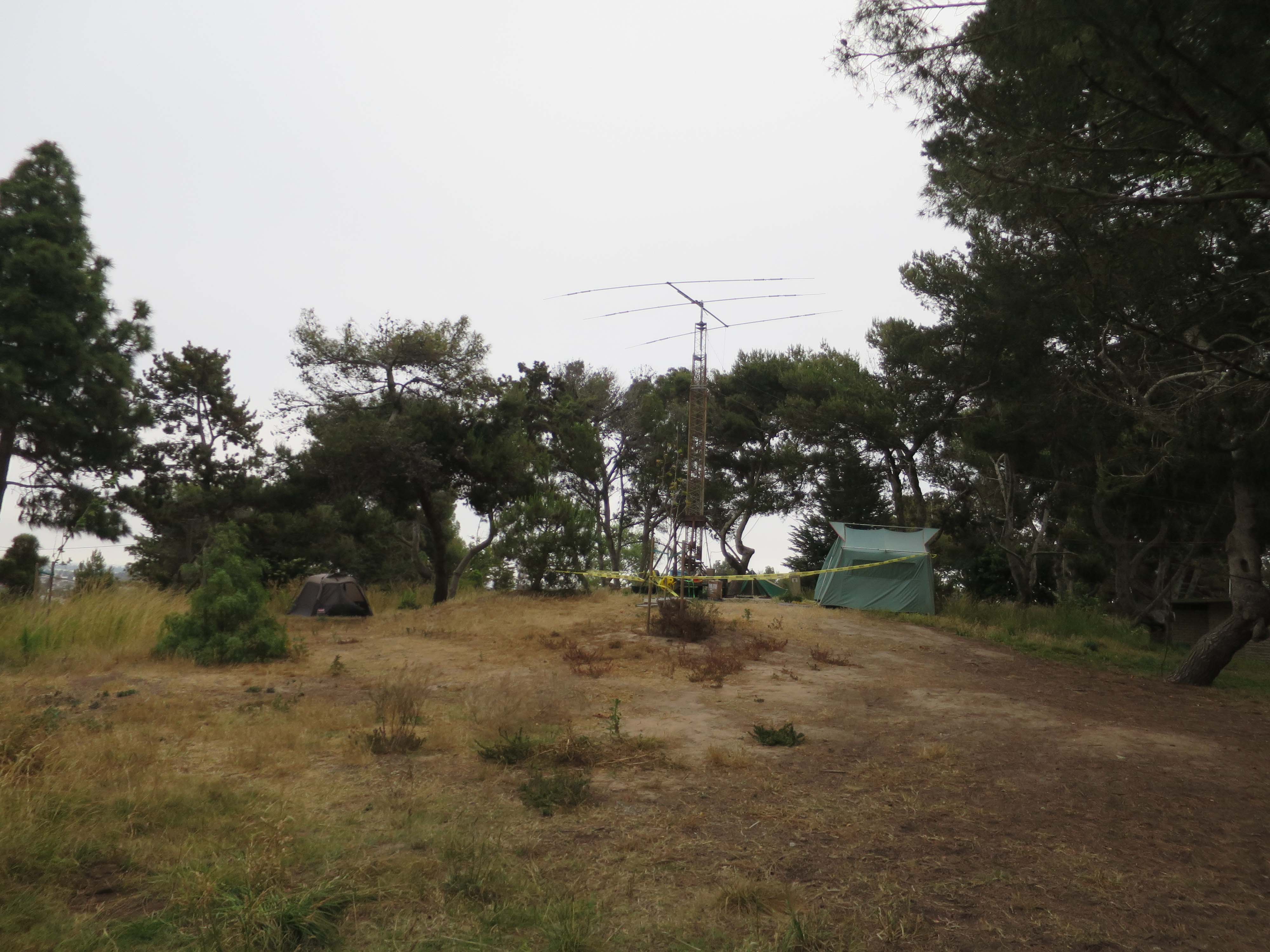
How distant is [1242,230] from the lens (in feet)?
27.0

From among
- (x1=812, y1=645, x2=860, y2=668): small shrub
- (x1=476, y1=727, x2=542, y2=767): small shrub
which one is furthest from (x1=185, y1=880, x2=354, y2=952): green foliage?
(x1=812, y1=645, x2=860, y2=668): small shrub

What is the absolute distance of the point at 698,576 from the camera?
1304cm

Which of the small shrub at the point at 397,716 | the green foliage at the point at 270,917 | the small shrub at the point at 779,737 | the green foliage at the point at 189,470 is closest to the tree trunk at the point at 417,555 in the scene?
the green foliage at the point at 189,470

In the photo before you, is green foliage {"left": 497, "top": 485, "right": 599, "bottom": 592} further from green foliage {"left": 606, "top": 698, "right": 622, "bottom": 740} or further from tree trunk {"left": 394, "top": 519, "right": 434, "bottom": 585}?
tree trunk {"left": 394, "top": 519, "right": 434, "bottom": 585}

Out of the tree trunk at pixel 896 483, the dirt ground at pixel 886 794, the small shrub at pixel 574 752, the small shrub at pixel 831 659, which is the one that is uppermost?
the tree trunk at pixel 896 483

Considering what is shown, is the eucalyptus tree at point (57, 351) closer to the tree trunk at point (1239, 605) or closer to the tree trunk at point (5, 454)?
the tree trunk at point (5, 454)

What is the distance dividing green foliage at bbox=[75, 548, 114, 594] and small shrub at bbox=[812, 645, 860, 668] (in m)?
9.10

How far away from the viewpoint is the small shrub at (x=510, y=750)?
5.54 meters

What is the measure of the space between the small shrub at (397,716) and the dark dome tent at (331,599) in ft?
26.4

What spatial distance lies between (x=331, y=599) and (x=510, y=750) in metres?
11.2

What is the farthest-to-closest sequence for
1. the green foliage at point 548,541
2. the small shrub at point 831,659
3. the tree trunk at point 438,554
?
the tree trunk at point 438,554 → the green foliage at point 548,541 → the small shrub at point 831,659

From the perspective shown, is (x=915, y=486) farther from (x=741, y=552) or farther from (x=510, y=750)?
(x=510, y=750)

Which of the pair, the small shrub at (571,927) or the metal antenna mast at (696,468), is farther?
the metal antenna mast at (696,468)

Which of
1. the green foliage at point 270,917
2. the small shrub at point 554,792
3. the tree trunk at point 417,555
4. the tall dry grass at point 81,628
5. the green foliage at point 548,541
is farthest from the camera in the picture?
the tree trunk at point 417,555
